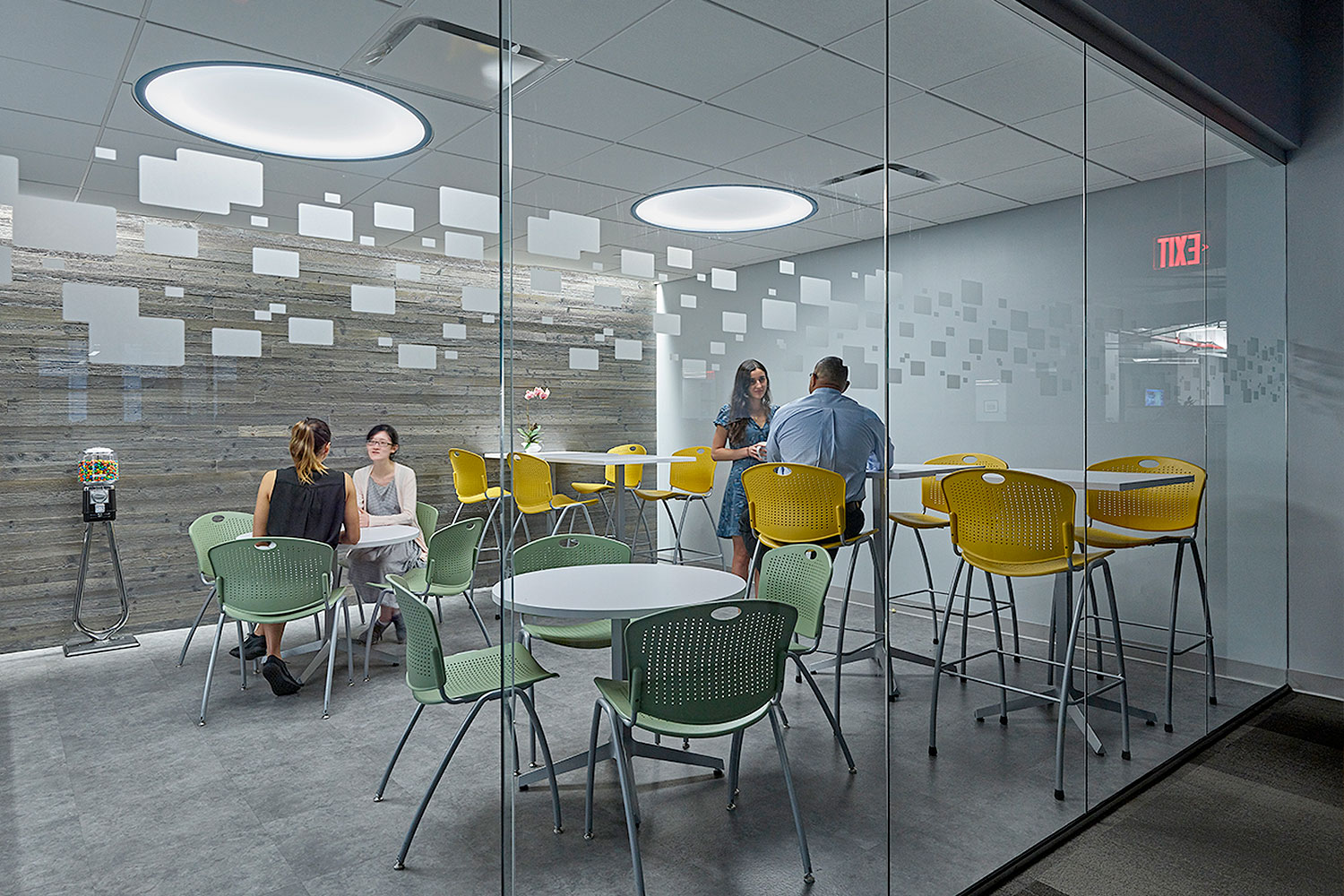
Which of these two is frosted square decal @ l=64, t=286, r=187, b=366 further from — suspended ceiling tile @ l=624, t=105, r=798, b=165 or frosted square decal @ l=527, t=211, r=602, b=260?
suspended ceiling tile @ l=624, t=105, r=798, b=165

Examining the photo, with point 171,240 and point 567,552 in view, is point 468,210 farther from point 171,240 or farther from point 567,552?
point 567,552

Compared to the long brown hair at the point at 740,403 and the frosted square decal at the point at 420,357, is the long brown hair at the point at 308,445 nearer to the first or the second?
the frosted square decal at the point at 420,357

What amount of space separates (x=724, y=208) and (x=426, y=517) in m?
1.13

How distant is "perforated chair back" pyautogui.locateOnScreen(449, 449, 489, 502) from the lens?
1.94m

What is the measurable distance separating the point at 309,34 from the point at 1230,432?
4.19 m

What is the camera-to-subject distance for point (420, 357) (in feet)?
6.73

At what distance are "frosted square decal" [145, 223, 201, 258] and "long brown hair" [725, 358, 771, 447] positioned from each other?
1.27 m

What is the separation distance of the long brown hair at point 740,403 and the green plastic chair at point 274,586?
1.08 meters

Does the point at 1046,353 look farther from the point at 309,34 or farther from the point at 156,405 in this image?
the point at 156,405

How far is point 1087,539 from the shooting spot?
320 centimetres

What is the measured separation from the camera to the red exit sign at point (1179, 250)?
11.5ft

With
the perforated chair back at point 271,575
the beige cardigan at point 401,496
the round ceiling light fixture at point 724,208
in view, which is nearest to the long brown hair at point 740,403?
the round ceiling light fixture at point 724,208

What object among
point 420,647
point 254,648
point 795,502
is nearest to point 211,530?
point 254,648

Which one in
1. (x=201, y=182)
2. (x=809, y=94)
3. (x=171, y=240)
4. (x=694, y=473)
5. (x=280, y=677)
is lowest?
(x=280, y=677)
